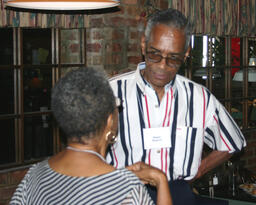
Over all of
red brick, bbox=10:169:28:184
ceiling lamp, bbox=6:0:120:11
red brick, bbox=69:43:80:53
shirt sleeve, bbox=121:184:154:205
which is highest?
ceiling lamp, bbox=6:0:120:11

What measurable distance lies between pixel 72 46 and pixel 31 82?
17.1 inches

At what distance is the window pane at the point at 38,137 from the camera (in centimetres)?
326

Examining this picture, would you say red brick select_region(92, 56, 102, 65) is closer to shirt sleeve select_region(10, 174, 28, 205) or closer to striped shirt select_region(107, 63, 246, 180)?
striped shirt select_region(107, 63, 246, 180)

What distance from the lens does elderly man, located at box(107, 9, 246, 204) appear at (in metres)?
2.10

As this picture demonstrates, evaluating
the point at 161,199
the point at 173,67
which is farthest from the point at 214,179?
the point at 161,199

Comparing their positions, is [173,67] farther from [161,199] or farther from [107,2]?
[161,199]

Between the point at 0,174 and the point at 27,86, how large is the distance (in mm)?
632

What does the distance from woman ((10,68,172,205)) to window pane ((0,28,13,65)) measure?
1.82 m

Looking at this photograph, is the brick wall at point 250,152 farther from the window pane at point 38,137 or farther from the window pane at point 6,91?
the window pane at point 6,91

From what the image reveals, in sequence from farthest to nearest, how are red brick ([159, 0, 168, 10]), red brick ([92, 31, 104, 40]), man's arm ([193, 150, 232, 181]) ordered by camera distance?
red brick ([159, 0, 168, 10]) → red brick ([92, 31, 104, 40]) → man's arm ([193, 150, 232, 181])

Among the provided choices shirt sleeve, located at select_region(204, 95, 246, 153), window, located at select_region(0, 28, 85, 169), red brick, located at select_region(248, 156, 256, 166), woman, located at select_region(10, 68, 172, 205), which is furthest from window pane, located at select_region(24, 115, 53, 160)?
red brick, located at select_region(248, 156, 256, 166)

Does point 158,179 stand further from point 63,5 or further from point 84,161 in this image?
point 63,5

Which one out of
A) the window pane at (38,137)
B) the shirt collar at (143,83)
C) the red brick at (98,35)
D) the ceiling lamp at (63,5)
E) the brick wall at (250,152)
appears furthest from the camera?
the brick wall at (250,152)

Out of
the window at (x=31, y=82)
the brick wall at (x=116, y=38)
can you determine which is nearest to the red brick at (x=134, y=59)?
the brick wall at (x=116, y=38)
